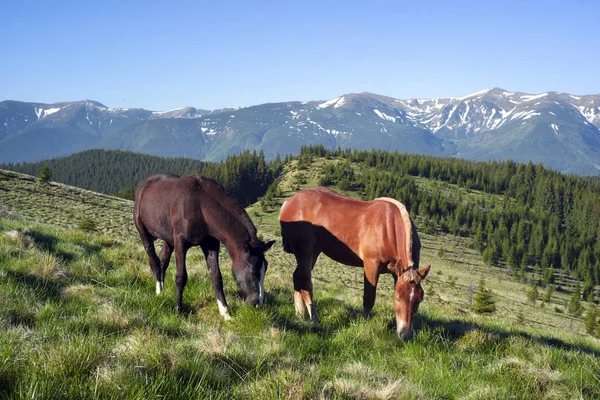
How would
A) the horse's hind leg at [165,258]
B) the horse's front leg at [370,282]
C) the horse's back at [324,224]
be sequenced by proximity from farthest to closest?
the horse's hind leg at [165,258]
the horse's back at [324,224]
the horse's front leg at [370,282]

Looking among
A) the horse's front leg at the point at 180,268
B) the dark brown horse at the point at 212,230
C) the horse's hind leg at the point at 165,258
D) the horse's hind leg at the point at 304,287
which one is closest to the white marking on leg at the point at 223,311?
the dark brown horse at the point at 212,230

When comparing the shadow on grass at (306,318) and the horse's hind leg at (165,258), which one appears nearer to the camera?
the shadow on grass at (306,318)

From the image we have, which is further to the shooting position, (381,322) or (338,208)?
(338,208)

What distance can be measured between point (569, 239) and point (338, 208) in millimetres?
165005

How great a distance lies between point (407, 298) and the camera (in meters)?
6.20

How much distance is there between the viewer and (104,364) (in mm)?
3402

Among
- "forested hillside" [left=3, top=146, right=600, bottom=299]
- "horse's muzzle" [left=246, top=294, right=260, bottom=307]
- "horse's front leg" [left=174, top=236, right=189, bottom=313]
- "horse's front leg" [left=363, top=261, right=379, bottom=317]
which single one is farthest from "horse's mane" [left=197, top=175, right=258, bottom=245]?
"forested hillside" [left=3, top=146, right=600, bottom=299]

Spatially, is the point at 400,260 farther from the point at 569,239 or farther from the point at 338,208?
the point at 569,239

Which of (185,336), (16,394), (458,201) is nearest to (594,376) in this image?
(185,336)

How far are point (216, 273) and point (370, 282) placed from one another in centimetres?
271

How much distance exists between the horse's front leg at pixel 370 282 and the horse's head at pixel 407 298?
0.82 metres

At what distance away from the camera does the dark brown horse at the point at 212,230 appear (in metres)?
6.43

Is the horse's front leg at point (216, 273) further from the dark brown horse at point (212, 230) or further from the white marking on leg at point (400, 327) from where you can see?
the white marking on leg at point (400, 327)

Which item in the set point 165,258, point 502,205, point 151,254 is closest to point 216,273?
point 151,254
